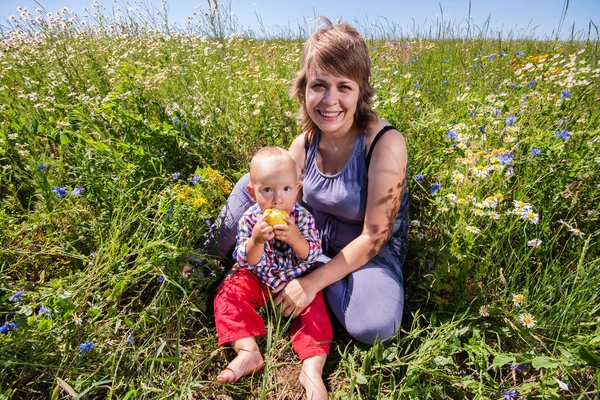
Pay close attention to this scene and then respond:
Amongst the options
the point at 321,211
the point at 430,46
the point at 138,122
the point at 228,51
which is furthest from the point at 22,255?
the point at 430,46

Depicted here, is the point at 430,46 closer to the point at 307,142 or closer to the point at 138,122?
the point at 307,142

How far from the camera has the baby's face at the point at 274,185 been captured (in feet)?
5.60

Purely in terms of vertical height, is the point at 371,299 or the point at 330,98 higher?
the point at 330,98

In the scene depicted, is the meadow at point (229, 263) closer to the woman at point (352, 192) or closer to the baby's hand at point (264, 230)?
the woman at point (352, 192)

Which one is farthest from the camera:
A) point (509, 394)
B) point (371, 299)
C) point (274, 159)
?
point (371, 299)

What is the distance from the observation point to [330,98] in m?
1.80

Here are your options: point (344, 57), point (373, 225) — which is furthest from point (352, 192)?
point (344, 57)

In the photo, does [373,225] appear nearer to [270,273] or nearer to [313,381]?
[270,273]

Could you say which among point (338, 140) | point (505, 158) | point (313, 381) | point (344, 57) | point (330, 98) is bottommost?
point (313, 381)

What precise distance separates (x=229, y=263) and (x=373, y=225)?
1.00m

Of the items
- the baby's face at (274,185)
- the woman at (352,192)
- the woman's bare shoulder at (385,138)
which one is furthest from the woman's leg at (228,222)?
the woman's bare shoulder at (385,138)

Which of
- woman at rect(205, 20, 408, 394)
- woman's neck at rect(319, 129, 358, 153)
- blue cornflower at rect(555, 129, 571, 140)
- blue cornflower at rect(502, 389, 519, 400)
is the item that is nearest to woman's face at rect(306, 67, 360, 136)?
woman at rect(205, 20, 408, 394)

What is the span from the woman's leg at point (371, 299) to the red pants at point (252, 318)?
0.10 metres

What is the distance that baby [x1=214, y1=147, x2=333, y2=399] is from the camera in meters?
1.67
